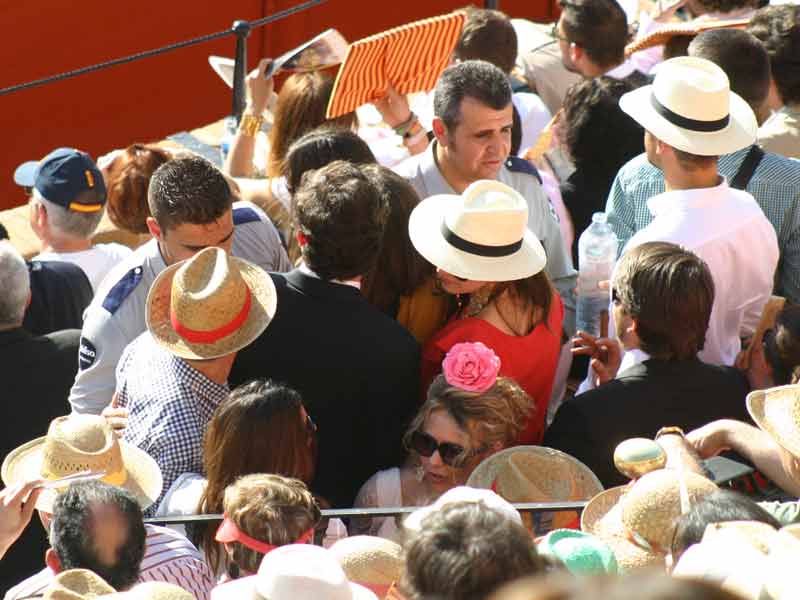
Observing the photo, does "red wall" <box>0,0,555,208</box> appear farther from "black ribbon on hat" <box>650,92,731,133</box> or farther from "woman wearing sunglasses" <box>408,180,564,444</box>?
"woman wearing sunglasses" <box>408,180,564,444</box>

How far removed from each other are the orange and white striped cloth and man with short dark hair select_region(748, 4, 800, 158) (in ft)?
4.43

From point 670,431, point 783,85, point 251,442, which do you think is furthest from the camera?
point 783,85

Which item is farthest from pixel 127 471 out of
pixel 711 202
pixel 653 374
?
pixel 711 202

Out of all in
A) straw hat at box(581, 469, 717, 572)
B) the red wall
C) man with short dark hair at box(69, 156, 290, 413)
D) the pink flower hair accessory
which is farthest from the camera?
the red wall

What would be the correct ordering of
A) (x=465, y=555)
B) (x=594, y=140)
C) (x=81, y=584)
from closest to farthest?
(x=465, y=555) < (x=81, y=584) < (x=594, y=140)

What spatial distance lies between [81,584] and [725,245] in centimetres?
242

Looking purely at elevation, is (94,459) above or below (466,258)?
above

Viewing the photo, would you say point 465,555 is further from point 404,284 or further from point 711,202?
point 711,202

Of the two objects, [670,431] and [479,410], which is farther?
[479,410]

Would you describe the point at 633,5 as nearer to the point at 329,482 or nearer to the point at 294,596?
the point at 329,482

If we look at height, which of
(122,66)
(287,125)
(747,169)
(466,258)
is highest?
(466,258)

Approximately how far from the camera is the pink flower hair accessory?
353 centimetres

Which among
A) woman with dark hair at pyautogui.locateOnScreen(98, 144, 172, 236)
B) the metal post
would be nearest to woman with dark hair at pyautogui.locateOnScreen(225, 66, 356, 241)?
woman with dark hair at pyautogui.locateOnScreen(98, 144, 172, 236)

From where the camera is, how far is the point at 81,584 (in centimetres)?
266
